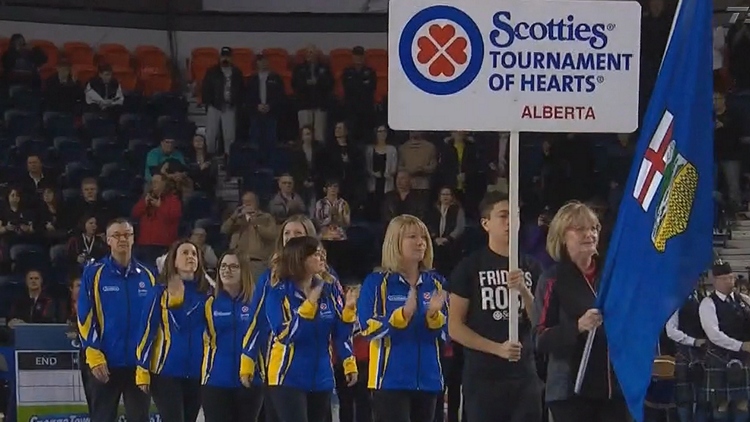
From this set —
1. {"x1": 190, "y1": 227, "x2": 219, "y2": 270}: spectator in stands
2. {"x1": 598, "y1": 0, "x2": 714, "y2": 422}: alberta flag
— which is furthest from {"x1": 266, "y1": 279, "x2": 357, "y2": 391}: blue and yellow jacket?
{"x1": 190, "y1": 227, "x2": 219, "y2": 270}: spectator in stands

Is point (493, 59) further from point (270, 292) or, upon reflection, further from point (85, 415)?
point (85, 415)

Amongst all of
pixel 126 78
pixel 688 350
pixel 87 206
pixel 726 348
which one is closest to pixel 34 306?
pixel 87 206

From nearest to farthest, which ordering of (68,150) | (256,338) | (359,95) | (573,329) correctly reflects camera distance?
(573,329) → (256,338) → (68,150) → (359,95)

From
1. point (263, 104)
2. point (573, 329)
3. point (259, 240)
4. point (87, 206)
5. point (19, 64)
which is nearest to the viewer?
point (573, 329)

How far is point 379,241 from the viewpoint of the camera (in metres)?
16.0

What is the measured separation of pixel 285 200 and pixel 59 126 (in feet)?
13.7

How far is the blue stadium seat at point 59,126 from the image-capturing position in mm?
18234

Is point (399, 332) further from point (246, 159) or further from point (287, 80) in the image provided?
point (287, 80)

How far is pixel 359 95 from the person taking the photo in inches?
716

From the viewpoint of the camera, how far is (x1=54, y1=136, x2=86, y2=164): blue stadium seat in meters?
17.6

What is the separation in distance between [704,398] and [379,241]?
15.6ft

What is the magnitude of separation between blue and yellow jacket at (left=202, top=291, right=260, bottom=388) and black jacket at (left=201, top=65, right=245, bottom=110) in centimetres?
839

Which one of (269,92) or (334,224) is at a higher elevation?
(269,92)

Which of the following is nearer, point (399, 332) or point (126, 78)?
point (399, 332)
